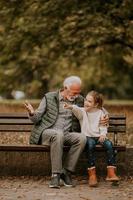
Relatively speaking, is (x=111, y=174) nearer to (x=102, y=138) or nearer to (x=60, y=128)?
(x=102, y=138)

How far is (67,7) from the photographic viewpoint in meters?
14.8

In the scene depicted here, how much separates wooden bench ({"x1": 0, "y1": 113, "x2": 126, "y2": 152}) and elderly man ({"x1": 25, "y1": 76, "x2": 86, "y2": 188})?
134 mm

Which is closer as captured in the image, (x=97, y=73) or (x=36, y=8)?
(x=36, y=8)

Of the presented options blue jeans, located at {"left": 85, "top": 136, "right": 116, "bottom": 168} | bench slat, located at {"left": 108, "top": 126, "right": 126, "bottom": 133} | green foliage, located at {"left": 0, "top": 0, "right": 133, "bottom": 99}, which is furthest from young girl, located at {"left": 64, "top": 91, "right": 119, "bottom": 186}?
green foliage, located at {"left": 0, "top": 0, "right": 133, "bottom": 99}

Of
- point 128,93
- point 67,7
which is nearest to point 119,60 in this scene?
point 128,93

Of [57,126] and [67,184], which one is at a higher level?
[57,126]

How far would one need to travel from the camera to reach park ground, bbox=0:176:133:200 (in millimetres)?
8523

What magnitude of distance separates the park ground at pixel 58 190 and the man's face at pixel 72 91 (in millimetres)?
1191

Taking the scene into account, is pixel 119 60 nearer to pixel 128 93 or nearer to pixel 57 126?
pixel 128 93

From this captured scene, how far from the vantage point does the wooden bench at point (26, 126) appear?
30.6ft

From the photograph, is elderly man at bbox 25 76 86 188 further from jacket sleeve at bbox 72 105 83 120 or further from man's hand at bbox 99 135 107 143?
man's hand at bbox 99 135 107 143

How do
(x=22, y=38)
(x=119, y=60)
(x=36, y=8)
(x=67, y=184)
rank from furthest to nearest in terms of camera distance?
1. (x=119, y=60)
2. (x=22, y=38)
3. (x=36, y=8)
4. (x=67, y=184)

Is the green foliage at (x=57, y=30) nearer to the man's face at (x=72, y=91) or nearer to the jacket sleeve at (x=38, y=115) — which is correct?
the man's face at (x=72, y=91)

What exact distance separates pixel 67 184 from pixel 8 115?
151 centimetres
